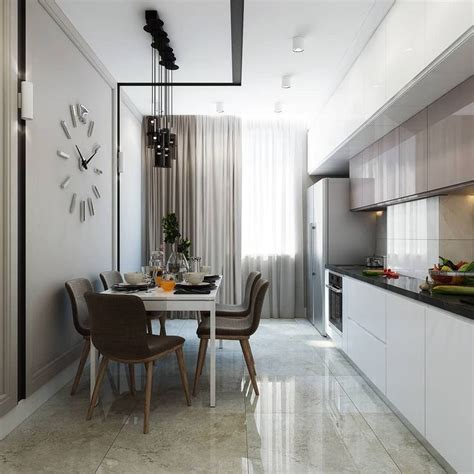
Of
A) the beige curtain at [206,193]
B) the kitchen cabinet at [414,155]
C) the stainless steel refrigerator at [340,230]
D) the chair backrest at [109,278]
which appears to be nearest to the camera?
the kitchen cabinet at [414,155]

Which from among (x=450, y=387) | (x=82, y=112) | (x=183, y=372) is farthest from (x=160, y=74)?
(x=450, y=387)

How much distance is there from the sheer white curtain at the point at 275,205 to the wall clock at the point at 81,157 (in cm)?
248

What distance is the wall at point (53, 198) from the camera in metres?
2.79

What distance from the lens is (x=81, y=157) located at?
12.0 ft

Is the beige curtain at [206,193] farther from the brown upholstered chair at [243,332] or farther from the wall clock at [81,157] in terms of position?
the brown upholstered chair at [243,332]

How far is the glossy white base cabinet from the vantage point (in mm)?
1879

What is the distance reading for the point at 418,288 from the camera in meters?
2.62

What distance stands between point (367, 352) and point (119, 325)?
1865 millimetres

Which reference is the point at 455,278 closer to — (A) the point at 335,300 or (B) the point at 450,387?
(B) the point at 450,387

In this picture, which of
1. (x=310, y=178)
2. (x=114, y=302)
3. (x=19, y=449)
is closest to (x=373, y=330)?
(x=114, y=302)

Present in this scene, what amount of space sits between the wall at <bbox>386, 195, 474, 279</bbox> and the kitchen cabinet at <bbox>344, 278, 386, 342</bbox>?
1.66ft

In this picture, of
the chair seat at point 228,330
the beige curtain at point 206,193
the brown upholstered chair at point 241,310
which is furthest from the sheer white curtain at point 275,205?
the chair seat at point 228,330

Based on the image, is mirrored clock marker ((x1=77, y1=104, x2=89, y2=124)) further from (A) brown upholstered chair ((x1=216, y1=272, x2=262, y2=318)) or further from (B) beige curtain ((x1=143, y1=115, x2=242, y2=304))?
(B) beige curtain ((x1=143, y1=115, x2=242, y2=304))

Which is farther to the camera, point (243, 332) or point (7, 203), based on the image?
point (243, 332)
